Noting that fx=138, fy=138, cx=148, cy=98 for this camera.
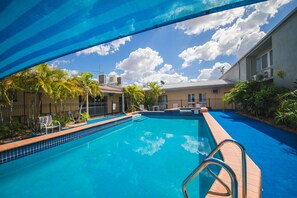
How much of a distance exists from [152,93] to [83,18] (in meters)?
17.0

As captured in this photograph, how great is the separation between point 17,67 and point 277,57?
13341 millimetres

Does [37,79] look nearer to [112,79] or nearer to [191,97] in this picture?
[191,97]

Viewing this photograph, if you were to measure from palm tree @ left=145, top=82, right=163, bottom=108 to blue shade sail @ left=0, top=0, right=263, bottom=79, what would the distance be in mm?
15900

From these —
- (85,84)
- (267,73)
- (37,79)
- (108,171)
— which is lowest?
(108,171)

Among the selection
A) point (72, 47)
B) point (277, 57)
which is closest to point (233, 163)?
point (72, 47)

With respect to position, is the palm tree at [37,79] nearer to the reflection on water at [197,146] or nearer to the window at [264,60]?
the reflection on water at [197,146]

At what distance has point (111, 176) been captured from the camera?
3953 mm

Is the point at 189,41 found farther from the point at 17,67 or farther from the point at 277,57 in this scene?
the point at 17,67

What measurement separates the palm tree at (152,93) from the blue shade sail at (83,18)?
15900 mm

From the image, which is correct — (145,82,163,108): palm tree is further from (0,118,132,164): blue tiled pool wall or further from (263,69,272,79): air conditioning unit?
(0,118,132,164): blue tiled pool wall

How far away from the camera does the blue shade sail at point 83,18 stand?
1719mm

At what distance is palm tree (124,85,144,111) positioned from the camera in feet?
56.5

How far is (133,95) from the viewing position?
17.3 meters

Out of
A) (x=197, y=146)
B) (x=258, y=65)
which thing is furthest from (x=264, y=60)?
(x=197, y=146)
